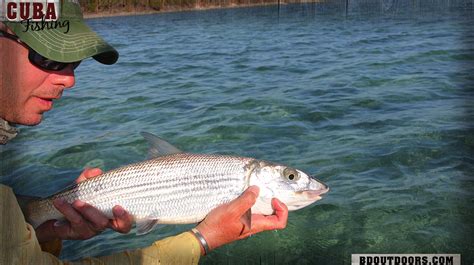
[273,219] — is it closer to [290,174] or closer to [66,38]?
[290,174]

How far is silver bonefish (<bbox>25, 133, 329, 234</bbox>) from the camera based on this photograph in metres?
2.75

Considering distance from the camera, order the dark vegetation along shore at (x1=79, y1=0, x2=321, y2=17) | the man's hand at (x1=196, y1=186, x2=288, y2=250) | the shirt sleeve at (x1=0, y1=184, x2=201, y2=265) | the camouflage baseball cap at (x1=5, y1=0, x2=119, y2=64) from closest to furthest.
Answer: the shirt sleeve at (x1=0, y1=184, x2=201, y2=265) < the camouflage baseball cap at (x1=5, y1=0, x2=119, y2=64) < the man's hand at (x1=196, y1=186, x2=288, y2=250) < the dark vegetation along shore at (x1=79, y1=0, x2=321, y2=17)

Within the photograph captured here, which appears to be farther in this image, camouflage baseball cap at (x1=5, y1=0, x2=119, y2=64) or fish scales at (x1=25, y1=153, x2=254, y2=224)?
fish scales at (x1=25, y1=153, x2=254, y2=224)

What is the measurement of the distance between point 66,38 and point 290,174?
4.23 feet

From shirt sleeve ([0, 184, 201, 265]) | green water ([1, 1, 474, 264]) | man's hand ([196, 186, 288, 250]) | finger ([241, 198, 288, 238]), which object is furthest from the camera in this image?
green water ([1, 1, 474, 264])

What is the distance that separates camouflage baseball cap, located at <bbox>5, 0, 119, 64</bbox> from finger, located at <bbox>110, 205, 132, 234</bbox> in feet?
2.61

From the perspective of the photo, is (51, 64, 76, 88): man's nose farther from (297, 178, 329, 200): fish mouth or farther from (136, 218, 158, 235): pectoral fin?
(297, 178, 329, 200): fish mouth

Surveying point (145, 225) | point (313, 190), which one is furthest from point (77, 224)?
point (313, 190)

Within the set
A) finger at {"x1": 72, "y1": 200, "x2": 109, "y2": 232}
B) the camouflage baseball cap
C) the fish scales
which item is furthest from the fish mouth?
the camouflage baseball cap

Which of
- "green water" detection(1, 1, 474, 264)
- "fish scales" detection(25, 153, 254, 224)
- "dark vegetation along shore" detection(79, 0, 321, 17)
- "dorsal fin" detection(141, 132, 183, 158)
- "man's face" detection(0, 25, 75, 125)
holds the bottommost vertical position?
"green water" detection(1, 1, 474, 264)

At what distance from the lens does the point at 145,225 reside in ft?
9.00

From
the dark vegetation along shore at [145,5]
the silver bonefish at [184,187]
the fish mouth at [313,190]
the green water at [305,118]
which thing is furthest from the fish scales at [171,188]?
the dark vegetation along shore at [145,5]

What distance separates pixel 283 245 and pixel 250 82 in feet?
18.7

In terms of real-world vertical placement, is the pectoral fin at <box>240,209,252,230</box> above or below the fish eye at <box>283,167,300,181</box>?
below
